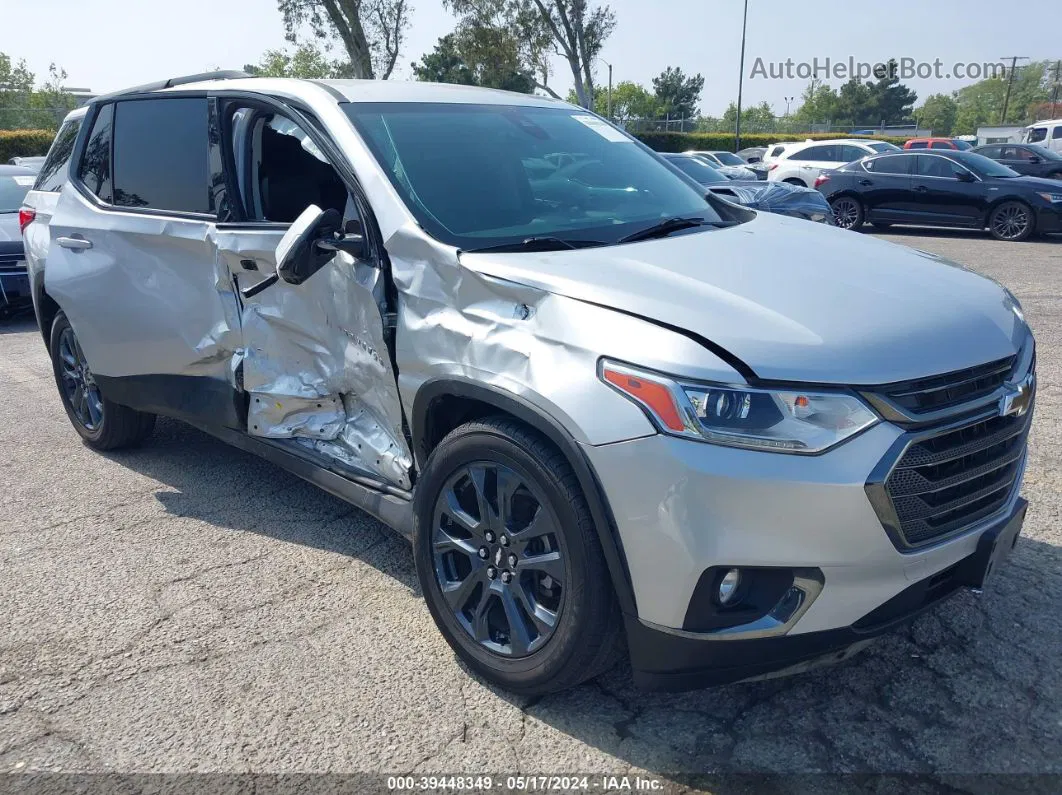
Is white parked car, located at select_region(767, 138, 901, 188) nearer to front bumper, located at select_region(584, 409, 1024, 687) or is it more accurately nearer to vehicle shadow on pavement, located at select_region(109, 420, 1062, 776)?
vehicle shadow on pavement, located at select_region(109, 420, 1062, 776)

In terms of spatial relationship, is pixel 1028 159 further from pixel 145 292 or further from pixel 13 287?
pixel 145 292

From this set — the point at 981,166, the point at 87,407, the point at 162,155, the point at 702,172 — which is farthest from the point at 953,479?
the point at 981,166

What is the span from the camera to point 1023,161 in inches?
861

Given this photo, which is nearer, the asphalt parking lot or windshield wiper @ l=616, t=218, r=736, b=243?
the asphalt parking lot

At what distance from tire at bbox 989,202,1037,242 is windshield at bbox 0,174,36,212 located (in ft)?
45.1

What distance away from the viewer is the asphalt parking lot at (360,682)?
2.56 meters

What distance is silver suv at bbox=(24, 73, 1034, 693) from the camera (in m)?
2.24

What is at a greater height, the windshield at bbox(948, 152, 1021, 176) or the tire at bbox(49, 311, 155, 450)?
the windshield at bbox(948, 152, 1021, 176)

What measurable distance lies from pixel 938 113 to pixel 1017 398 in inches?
5685

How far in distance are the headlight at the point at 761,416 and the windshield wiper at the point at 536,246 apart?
2.80 ft

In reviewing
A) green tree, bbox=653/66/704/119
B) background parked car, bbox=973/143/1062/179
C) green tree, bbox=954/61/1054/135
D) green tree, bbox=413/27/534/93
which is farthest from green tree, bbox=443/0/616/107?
green tree, bbox=954/61/1054/135

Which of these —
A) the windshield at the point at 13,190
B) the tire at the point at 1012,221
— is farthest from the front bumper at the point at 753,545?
the tire at the point at 1012,221

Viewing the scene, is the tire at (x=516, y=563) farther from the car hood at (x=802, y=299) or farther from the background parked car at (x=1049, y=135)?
the background parked car at (x=1049, y=135)

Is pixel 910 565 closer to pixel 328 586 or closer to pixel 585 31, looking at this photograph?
pixel 328 586
